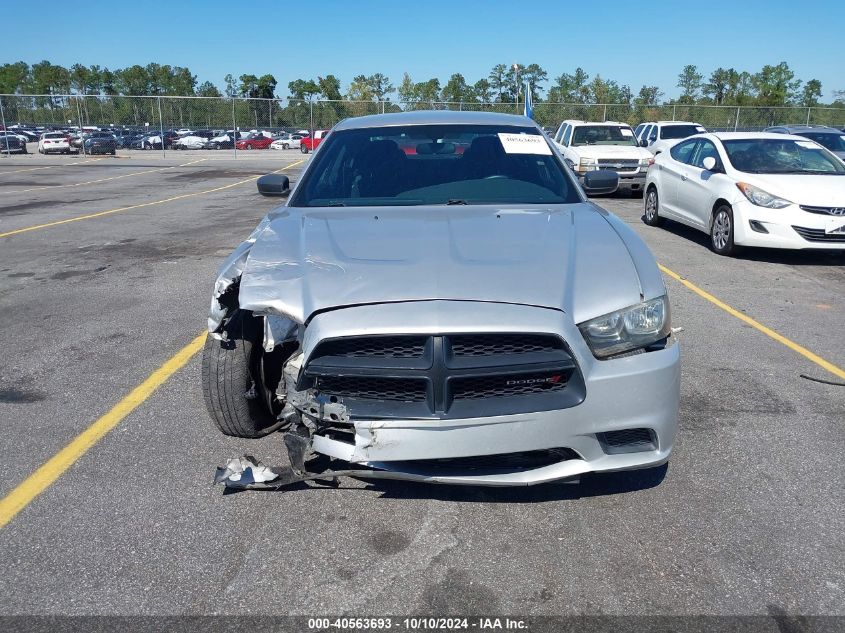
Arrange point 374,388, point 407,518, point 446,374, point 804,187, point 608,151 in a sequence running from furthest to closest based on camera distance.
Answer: point 608,151 → point 804,187 → point 407,518 → point 374,388 → point 446,374

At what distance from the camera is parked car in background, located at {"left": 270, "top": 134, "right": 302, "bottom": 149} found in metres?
45.9

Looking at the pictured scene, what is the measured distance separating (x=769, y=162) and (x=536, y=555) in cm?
852

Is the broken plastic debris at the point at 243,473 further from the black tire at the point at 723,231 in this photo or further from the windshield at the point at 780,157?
the windshield at the point at 780,157

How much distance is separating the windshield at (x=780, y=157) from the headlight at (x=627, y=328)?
292 inches

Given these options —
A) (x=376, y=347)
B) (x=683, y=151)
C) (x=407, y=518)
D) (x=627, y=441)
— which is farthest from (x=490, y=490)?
(x=683, y=151)

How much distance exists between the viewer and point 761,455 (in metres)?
3.76

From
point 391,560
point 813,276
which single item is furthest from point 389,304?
point 813,276

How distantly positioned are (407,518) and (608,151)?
14.7 meters

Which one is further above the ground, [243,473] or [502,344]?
[502,344]

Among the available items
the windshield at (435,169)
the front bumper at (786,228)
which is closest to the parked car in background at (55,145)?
the front bumper at (786,228)

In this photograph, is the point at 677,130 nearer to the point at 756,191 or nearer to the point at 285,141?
the point at 756,191

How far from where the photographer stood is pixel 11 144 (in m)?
38.7

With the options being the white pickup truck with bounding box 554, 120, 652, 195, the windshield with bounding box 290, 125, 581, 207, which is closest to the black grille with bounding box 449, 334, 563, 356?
the windshield with bounding box 290, 125, 581, 207

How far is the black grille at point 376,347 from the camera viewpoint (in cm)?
282
